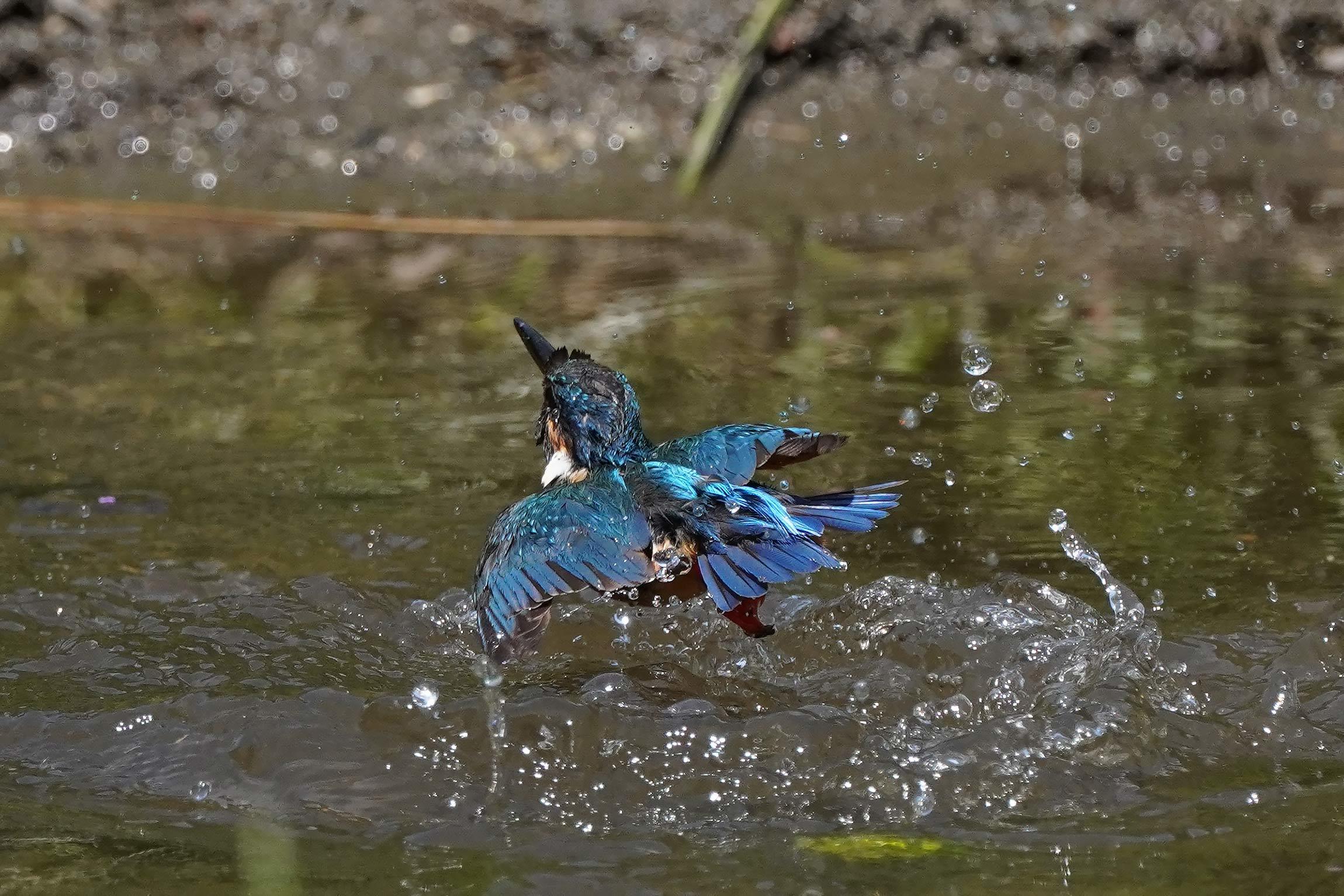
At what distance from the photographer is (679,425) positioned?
4637 mm

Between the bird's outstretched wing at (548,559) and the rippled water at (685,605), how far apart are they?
0.52 ft

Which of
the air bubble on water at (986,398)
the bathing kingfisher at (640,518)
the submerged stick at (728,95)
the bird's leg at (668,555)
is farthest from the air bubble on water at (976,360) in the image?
the submerged stick at (728,95)

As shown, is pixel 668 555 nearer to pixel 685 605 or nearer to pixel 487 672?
pixel 487 672

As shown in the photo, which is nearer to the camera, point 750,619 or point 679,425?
point 750,619

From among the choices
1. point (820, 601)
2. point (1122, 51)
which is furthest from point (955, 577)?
point (1122, 51)

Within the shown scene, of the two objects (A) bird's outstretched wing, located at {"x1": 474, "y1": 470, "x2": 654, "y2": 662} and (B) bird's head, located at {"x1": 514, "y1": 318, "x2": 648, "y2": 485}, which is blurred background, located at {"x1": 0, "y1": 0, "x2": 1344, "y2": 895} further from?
(B) bird's head, located at {"x1": 514, "y1": 318, "x2": 648, "y2": 485}

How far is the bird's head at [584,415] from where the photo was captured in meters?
3.63

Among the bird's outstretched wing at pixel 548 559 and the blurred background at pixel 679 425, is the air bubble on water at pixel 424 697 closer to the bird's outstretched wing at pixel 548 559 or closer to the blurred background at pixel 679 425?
the blurred background at pixel 679 425

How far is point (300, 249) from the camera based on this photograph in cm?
635

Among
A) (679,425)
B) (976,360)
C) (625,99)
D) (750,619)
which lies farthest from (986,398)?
(625,99)

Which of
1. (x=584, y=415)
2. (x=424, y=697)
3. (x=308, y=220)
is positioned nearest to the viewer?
(x=424, y=697)

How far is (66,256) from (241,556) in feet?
9.05

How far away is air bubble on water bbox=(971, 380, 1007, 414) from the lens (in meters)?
4.60

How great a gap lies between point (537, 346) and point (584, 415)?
0.90 feet
